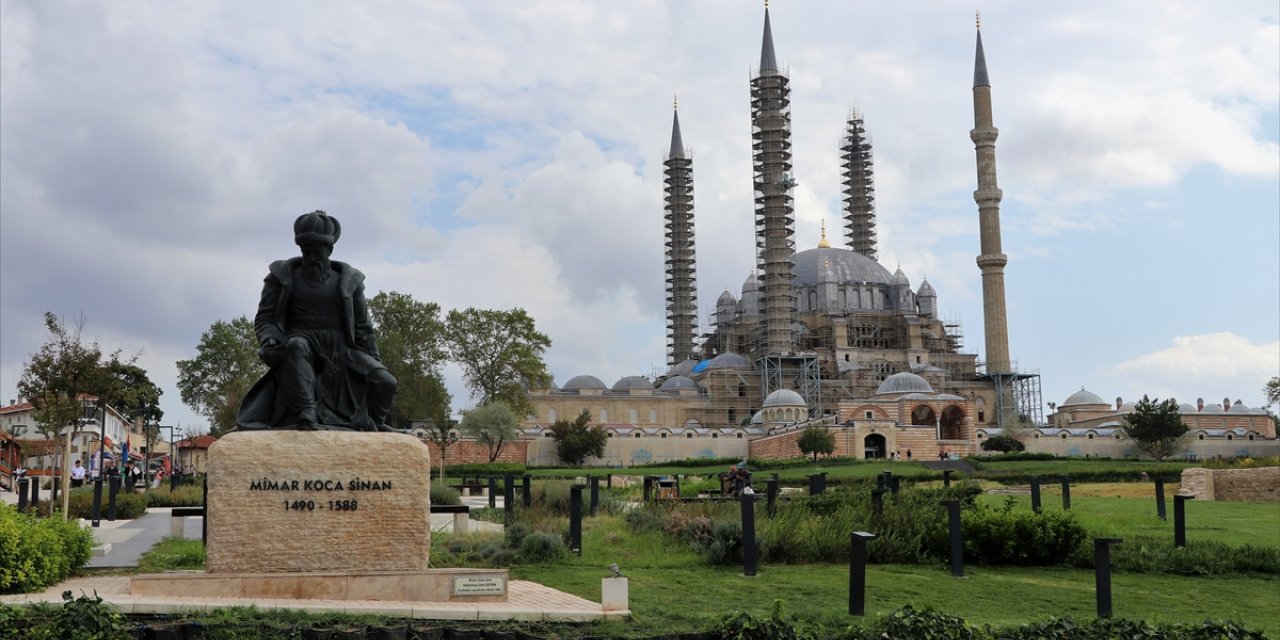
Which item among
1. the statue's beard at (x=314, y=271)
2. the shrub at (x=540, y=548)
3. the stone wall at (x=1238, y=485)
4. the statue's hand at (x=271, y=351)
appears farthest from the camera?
the stone wall at (x=1238, y=485)

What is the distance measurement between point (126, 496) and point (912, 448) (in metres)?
46.6

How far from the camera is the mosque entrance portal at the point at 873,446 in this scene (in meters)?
60.4

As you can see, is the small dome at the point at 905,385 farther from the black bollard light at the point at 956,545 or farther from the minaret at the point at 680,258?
the black bollard light at the point at 956,545

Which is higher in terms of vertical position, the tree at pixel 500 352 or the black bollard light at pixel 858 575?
the tree at pixel 500 352

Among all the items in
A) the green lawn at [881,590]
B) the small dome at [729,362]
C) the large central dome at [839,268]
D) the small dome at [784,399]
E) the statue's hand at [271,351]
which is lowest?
the green lawn at [881,590]

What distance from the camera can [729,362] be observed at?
7725cm

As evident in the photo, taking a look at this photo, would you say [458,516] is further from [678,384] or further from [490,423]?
[678,384]

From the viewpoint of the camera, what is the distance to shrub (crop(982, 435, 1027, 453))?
203 ft

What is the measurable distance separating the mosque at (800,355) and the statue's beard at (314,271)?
1993 inches

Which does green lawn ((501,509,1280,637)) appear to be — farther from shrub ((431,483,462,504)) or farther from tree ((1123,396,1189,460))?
tree ((1123,396,1189,460))

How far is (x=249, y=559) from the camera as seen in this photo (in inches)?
359

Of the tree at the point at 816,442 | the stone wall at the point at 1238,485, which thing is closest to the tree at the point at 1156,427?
the tree at the point at 816,442

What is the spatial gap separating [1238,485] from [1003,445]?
114 ft

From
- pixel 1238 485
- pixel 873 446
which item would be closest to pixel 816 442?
pixel 873 446
